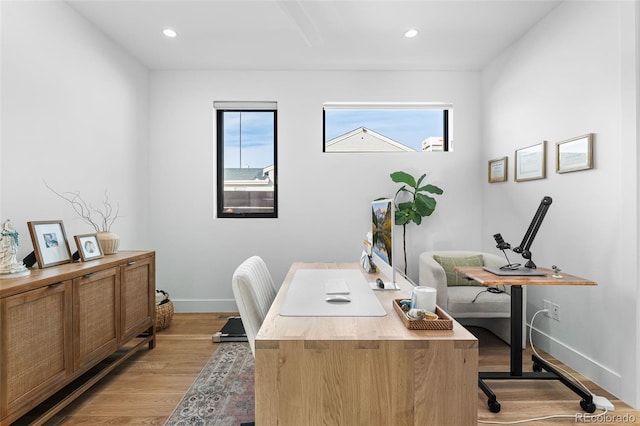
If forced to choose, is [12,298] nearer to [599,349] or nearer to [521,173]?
[599,349]

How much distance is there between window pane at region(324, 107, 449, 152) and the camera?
3.66m

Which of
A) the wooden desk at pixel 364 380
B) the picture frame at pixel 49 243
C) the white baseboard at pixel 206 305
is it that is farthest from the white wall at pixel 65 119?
the wooden desk at pixel 364 380

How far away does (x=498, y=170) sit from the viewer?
3205mm

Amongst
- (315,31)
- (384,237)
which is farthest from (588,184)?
(315,31)

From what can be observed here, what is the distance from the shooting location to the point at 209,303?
11.6ft

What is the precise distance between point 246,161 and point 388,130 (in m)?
1.68

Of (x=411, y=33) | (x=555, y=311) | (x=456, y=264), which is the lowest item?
(x=555, y=311)

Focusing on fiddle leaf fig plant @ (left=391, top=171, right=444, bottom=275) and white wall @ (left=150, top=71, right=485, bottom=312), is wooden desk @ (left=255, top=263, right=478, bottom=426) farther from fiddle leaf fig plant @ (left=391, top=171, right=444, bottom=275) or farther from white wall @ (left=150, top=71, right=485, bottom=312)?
white wall @ (left=150, top=71, right=485, bottom=312)

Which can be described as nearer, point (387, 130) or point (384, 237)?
point (384, 237)

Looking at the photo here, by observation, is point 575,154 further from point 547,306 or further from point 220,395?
Answer: point 220,395

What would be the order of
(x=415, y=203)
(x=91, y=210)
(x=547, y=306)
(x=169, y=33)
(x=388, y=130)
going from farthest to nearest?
(x=388, y=130), (x=415, y=203), (x=169, y=33), (x=91, y=210), (x=547, y=306)

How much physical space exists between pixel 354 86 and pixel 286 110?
791 millimetres

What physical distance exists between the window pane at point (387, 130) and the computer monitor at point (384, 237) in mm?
1898

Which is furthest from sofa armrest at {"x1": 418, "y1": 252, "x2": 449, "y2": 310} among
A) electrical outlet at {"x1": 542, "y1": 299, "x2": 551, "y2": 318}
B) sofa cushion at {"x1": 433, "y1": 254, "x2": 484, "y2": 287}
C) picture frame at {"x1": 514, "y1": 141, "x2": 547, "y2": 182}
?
picture frame at {"x1": 514, "y1": 141, "x2": 547, "y2": 182}
